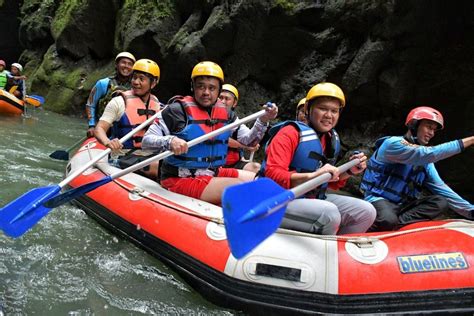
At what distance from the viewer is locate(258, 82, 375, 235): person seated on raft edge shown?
2844mm

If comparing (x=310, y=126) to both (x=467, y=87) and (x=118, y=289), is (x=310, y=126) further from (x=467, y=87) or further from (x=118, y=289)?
(x=467, y=87)

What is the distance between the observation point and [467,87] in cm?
669

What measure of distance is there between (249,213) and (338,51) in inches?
256

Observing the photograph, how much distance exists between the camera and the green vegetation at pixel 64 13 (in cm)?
1392

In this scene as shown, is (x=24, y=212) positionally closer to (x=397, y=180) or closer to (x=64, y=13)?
(x=397, y=180)

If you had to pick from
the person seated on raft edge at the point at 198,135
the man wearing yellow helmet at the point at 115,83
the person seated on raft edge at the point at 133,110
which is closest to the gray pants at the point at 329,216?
the person seated on raft edge at the point at 198,135

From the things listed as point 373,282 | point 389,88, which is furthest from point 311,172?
point 389,88

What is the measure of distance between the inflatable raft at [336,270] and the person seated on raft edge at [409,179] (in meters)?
0.34

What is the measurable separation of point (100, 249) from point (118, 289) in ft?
2.45

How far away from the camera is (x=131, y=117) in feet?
16.1

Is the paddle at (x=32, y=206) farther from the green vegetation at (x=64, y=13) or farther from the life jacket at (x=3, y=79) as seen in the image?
the green vegetation at (x=64, y=13)

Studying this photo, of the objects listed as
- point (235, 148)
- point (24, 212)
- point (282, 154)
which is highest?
point (282, 154)

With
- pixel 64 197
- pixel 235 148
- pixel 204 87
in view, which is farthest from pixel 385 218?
pixel 64 197

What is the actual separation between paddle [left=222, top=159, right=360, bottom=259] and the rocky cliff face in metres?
5.59
